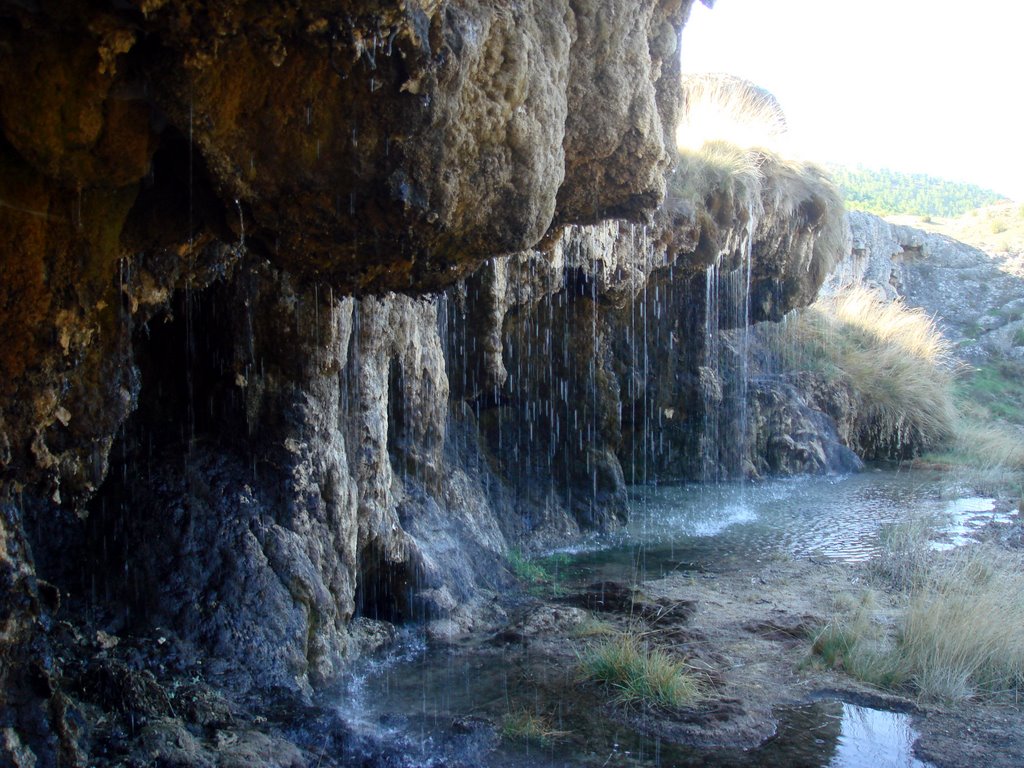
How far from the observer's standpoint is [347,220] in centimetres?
370

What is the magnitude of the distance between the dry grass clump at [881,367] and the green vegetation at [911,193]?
981 inches

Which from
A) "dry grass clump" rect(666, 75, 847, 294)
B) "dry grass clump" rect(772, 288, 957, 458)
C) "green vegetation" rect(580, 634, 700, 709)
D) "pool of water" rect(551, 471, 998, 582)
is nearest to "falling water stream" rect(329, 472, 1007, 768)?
"green vegetation" rect(580, 634, 700, 709)

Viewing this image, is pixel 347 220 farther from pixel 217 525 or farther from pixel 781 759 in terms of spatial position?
pixel 781 759

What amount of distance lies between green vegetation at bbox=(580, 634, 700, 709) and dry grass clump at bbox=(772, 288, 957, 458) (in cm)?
1232

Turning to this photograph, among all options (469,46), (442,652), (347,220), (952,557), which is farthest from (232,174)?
(952,557)

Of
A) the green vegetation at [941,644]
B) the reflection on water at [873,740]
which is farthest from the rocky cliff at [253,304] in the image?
the reflection on water at [873,740]

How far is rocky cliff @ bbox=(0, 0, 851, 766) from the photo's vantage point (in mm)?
3230

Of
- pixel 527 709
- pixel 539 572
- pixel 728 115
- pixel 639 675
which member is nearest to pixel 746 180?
pixel 728 115

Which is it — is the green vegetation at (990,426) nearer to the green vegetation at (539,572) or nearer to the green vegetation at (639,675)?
the green vegetation at (539,572)

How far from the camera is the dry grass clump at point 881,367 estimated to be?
55.3 feet

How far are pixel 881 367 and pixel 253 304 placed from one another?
14556mm

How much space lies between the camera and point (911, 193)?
171 feet

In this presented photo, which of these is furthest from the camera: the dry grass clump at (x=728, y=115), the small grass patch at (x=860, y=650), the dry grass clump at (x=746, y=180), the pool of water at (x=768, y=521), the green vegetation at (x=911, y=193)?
the green vegetation at (x=911, y=193)

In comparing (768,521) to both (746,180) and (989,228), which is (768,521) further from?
(989,228)
